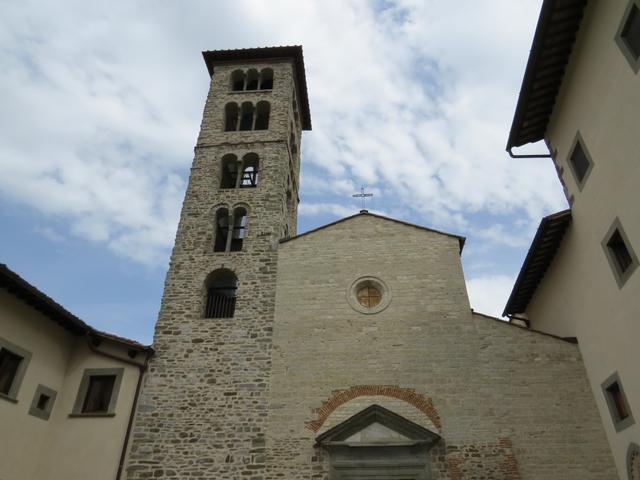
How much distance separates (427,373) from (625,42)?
8.49m

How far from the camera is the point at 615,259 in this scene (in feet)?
34.8

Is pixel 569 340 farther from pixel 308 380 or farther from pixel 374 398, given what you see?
pixel 308 380

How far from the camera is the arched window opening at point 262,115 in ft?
68.8

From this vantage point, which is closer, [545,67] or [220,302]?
[545,67]

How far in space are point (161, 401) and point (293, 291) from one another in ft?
15.2

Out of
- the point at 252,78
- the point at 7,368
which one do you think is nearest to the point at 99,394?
the point at 7,368

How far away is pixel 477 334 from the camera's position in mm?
13414

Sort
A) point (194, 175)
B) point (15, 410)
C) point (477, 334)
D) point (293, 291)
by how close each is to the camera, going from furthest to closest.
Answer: point (194, 175) < point (293, 291) < point (477, 334) < point (15, 410)

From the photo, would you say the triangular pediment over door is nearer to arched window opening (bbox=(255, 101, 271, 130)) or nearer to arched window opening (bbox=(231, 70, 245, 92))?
arched window opening (bbox=(255, 101, 271, 130))

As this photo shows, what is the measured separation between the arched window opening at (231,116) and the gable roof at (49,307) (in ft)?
32.7

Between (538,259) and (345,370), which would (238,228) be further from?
(538,259)

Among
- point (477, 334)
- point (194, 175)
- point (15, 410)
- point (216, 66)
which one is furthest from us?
point (216, 66)

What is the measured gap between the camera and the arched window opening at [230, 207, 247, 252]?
16992mm

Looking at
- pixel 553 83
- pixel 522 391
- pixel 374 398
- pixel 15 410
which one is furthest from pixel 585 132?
pixel 15 410
